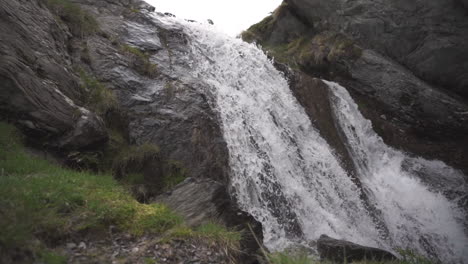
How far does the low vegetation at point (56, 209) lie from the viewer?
13.1 feet

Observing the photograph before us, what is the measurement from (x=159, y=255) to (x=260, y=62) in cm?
1274

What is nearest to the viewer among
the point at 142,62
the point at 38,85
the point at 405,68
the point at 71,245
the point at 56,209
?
the point at 71,245

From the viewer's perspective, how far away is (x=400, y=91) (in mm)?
18266

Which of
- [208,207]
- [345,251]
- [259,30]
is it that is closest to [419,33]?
[259,30]

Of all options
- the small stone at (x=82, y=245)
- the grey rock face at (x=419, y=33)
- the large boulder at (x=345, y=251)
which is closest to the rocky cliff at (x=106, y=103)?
the small stone at (x=82, y=245)

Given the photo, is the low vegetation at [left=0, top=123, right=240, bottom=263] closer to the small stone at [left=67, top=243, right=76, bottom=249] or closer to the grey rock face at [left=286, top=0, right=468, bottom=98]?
the small stone at [left=67, top=243, right=76, bottom=249]

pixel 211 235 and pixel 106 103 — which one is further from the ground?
pixel 106 103

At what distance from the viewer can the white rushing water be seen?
9.53 m

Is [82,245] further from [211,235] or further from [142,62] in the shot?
[142,62]

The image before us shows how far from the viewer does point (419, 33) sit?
718 inches

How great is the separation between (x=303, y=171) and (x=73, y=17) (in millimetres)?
9616

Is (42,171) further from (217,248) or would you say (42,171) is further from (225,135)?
(225,135)

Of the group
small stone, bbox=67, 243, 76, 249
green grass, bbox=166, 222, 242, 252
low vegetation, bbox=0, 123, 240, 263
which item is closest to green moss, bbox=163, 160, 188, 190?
low vegetation, bbox=0, 123, 240, 263

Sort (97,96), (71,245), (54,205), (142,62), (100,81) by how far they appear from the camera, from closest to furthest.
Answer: (71,245)
(54,205)
(97,96)
(100,81)
(142,62)
